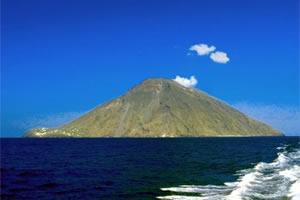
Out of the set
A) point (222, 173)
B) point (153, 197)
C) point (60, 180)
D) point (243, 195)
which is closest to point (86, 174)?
point (60, 180)

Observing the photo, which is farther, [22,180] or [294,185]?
[22,180]

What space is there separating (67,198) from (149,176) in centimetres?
2102

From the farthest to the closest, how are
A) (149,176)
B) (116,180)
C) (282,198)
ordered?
(149,176), (116,180), (282,198)

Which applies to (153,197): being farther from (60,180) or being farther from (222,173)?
(222,173)

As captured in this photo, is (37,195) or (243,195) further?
(37,195)

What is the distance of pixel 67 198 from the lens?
159ft

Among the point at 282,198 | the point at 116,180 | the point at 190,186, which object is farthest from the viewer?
the point at 116,180

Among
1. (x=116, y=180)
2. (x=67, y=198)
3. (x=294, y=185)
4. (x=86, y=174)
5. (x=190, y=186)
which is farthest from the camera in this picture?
(x=86, y=174)

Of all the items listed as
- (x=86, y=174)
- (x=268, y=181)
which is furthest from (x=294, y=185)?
(x=86, y=174)

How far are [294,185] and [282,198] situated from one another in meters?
7.41

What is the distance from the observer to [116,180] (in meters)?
63.6

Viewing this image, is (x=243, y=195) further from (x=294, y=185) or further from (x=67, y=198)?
(x=67, y=198)

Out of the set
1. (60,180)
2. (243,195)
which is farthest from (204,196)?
(60,180)

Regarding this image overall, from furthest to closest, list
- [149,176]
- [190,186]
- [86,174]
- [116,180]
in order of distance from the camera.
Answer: [86,174] < [149,176] < [116,180] < [190,186]
